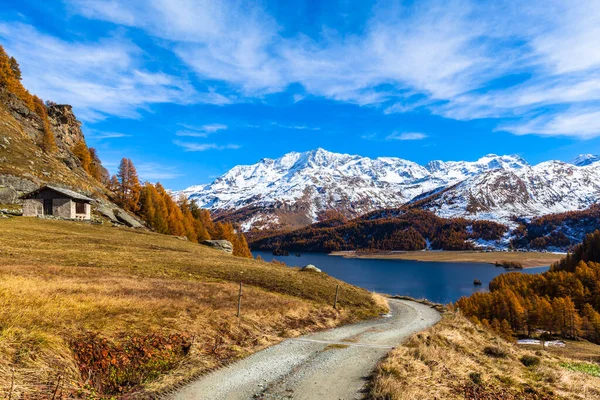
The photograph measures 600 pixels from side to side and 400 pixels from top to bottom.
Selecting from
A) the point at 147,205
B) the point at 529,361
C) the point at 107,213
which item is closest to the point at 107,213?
the point at 107,213

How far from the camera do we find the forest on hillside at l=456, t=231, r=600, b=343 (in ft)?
303

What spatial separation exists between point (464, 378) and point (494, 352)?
8276mm

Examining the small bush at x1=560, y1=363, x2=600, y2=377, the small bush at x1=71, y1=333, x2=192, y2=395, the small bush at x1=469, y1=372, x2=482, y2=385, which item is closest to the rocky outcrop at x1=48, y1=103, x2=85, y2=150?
the small bush at x1=71, y1=333, x2=192, y2=395

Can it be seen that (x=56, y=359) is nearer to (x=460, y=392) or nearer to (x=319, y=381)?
(x=319, y=381)

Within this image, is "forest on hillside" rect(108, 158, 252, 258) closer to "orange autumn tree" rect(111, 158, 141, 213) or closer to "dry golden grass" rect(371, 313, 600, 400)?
"orange autumn tree" rect(111, 158, 141, 213)

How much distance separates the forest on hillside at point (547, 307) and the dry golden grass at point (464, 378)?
64.8m

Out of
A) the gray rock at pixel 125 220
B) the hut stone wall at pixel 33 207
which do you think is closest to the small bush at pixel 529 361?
the hut stone wall at pixel 33 207

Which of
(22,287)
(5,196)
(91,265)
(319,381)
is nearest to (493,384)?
(319,381)

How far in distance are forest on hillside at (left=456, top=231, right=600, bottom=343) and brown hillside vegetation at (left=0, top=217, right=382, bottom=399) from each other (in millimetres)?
68444

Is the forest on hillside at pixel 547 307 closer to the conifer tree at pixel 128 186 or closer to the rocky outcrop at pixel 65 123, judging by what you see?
the conifer tree at pixel 128 186

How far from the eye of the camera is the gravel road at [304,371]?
1240 centimetres

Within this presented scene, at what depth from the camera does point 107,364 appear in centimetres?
1189

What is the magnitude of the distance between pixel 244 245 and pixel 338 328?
99311 millimetres

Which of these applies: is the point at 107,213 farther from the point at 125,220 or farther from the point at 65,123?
the point at 65,123
